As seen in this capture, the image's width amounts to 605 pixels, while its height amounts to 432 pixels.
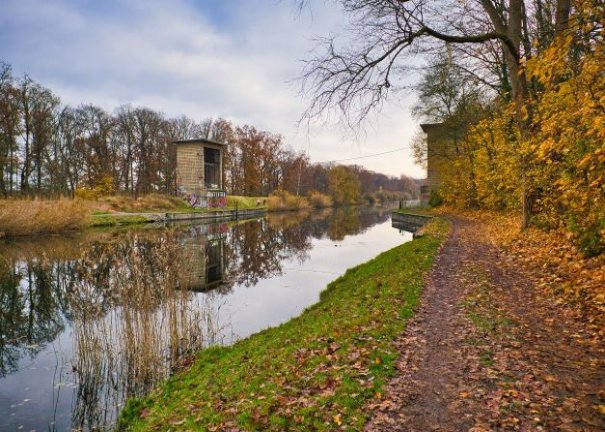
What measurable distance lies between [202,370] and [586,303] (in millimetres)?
5939

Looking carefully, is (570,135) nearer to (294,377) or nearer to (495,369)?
(495,369)

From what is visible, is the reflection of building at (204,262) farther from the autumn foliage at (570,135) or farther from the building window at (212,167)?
the building window at (212,167)

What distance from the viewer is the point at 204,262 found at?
14703 millimetres

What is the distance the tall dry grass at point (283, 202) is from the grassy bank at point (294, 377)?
142ft

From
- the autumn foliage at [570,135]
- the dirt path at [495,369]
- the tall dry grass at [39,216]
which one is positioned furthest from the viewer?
the tall dry grass at [39,216]

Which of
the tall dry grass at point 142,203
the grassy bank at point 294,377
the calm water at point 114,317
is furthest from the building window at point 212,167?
the grassy bank at point 294,377

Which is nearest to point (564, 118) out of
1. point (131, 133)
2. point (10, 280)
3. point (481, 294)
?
point (481, 294)

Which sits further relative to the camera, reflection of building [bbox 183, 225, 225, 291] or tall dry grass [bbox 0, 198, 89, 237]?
tall dry grass [bbox 0, 198, 89, 237]

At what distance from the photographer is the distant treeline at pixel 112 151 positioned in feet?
109

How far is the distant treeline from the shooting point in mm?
33312

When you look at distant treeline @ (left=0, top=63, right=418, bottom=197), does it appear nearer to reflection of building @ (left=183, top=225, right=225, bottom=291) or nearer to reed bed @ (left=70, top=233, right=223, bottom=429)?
reflection of building @ (left=183, top=225, right=225, bottom=291)

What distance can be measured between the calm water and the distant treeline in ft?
71.9

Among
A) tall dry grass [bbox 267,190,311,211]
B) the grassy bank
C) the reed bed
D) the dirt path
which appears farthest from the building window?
the dirt path

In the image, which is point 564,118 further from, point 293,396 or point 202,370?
point 202,370
